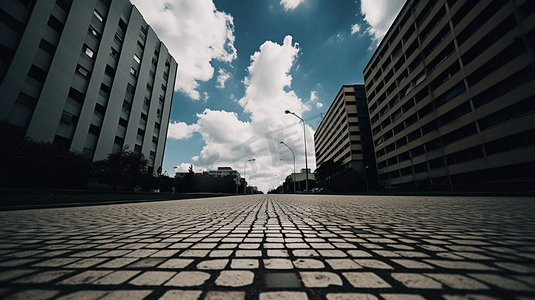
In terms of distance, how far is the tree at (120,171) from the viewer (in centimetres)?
1947

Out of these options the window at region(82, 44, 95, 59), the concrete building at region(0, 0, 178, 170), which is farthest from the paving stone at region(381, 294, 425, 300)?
the window at region(82, 44, 95, 59)

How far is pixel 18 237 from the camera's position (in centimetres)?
228

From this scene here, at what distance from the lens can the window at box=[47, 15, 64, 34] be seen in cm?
1911

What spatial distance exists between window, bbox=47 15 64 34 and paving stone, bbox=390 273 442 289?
31.6m

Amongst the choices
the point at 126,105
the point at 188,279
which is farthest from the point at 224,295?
the point at 126,105

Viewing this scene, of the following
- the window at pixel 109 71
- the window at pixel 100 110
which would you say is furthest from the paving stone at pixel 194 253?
the window at pixel 109 71

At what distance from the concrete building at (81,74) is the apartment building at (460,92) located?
3609cm

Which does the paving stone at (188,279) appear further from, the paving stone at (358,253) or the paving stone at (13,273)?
the paving stone at (358,253)

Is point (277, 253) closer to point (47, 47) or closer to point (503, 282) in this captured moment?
point (503, 282)

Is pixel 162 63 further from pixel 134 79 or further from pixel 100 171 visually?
pixel 100 171

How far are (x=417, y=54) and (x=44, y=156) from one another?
44138 mm

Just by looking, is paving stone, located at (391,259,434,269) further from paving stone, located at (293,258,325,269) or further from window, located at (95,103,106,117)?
window, located at (95,103,106,117)

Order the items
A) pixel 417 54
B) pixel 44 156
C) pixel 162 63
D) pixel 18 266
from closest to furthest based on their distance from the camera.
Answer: pixel 18 266, pixel 44 156, pixel 417 54, pixel 162 63

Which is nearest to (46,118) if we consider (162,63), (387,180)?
(162,63)
